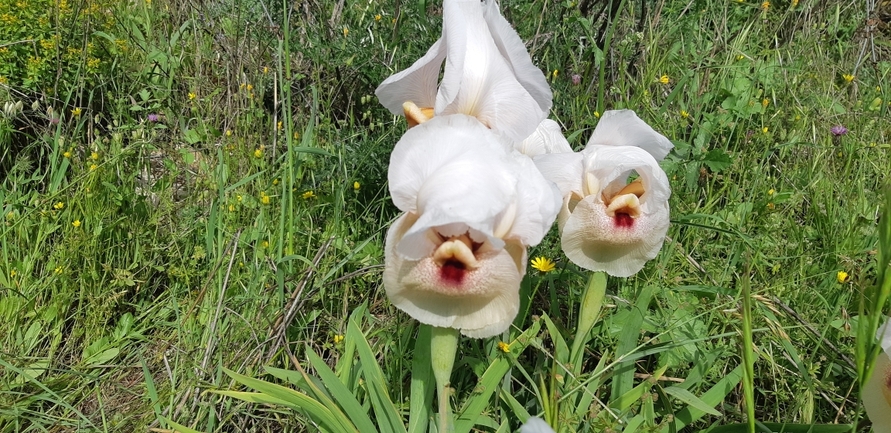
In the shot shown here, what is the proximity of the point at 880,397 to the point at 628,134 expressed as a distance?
60 cm

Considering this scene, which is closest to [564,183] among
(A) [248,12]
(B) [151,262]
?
(B) [151,262]

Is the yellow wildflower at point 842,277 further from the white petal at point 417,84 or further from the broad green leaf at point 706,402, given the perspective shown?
the white petal at point 417,84

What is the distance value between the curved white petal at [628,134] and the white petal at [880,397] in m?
0.50

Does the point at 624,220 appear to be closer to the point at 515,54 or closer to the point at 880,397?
the point at 515,54

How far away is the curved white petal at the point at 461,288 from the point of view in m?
0.92

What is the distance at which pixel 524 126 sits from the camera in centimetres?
108

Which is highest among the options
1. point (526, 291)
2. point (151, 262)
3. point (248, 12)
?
point (248, 12)

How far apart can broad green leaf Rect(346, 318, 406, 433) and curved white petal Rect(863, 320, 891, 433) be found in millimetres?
778

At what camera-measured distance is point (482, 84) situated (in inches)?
42.5

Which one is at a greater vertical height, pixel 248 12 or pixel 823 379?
pixel 248 12

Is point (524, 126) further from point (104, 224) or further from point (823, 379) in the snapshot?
point (104, 224)

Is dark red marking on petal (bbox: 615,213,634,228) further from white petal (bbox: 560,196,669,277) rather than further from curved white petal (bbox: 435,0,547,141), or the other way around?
curved white petal (bbox: 435,0,547,141)

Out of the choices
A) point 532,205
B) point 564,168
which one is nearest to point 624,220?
point 564,168

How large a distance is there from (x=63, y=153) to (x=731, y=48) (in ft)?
8.32
